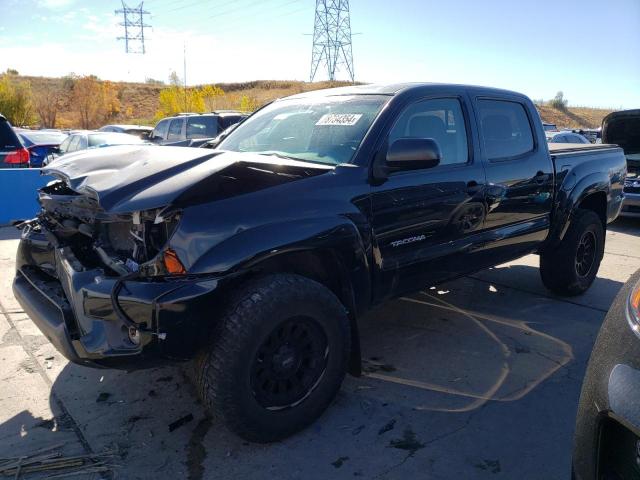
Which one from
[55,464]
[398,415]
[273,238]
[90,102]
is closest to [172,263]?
[273,238]

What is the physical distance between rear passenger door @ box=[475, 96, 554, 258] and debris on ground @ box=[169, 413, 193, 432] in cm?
245

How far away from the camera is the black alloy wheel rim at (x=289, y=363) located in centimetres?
271

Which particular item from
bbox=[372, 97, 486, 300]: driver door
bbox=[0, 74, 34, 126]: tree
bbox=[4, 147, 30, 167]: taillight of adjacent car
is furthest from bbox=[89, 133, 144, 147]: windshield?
bbox=[0, 74, 34, 126]: tree

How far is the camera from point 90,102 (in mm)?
48156

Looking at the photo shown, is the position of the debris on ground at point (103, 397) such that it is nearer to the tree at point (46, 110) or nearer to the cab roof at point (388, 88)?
the cab roof at point (388, 88)

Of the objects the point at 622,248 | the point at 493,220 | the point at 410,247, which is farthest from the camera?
the point at 622,248

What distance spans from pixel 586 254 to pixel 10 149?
26.0 feet

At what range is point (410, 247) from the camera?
3385mm

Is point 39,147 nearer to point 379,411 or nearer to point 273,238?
point 273,238

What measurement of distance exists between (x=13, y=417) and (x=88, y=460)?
712mm

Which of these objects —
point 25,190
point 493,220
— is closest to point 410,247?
point 493,220

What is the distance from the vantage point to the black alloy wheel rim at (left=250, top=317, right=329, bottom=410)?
8.91ft

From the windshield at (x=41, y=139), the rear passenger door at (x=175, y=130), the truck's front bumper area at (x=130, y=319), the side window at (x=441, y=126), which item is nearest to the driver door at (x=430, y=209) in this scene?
the side window at (x=441, y=126)

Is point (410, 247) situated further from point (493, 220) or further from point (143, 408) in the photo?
point (143, 408)
